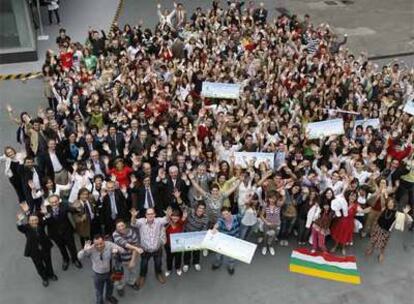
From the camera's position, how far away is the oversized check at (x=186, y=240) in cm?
757

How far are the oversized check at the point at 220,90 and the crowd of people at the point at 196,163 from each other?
0.18m

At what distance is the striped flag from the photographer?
845 centimetres

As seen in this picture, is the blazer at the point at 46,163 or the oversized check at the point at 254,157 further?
the oversized check at the point at 254,157

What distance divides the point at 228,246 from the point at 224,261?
3.69ft

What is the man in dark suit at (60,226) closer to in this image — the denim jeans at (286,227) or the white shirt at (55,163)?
the white shirt at (55,163)

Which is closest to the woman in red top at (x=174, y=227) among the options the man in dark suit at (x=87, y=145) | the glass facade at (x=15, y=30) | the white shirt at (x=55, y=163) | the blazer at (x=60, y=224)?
the blazer at (x=60, y=224)

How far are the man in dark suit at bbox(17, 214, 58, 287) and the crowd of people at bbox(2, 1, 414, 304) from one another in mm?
25

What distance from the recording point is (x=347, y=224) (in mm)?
Answer: 8445

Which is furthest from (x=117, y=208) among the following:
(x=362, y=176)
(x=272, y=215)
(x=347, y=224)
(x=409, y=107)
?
(x=409, y=107)

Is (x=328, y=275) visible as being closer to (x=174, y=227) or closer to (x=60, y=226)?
(x=174, y=227)

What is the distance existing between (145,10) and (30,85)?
760 cm

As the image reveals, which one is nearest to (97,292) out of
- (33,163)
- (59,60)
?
(33,163)

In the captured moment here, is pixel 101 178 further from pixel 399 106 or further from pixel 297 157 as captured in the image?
pixel 399 106

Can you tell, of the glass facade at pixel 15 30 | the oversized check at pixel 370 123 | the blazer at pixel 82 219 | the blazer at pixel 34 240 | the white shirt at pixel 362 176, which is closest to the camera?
the blazer at pixel 34 240
